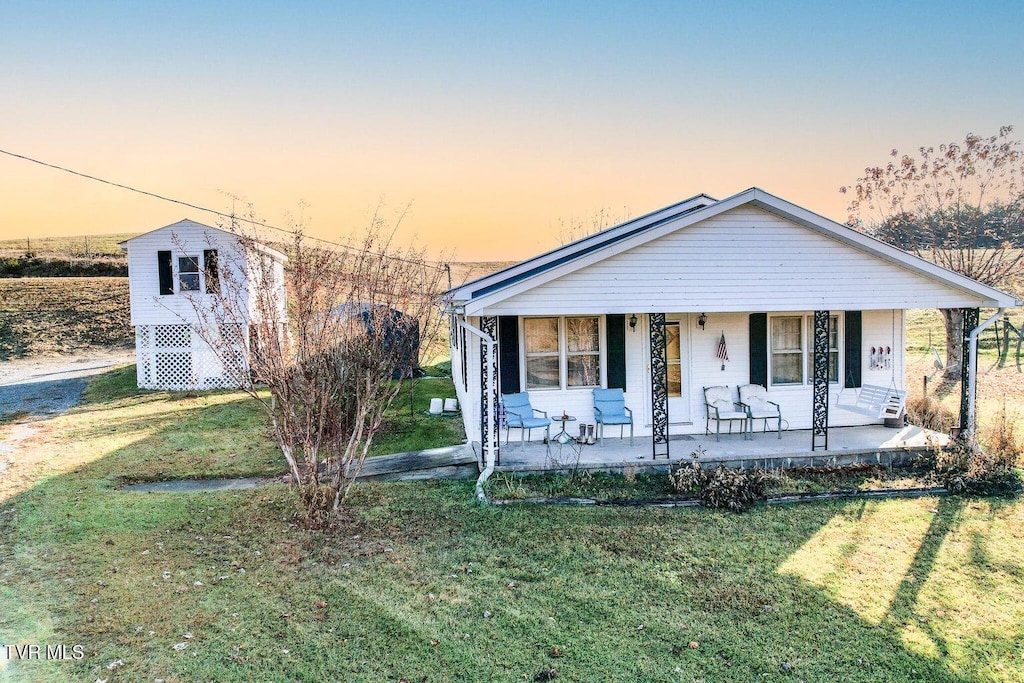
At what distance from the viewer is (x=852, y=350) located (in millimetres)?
11797

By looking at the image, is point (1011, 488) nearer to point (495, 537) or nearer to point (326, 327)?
point (495, 537)

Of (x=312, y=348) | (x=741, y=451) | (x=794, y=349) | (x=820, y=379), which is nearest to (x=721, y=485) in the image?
(x=741, y=451)

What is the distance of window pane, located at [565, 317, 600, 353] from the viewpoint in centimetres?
1123

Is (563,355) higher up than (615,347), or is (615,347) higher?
(615,347)

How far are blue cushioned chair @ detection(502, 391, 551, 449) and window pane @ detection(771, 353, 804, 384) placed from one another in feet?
15.4

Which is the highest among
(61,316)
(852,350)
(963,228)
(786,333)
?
(963,228)

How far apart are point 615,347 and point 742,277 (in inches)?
101

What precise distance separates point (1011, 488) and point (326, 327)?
34.4 ft

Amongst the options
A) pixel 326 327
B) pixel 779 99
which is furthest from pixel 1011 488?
pixel 779 99

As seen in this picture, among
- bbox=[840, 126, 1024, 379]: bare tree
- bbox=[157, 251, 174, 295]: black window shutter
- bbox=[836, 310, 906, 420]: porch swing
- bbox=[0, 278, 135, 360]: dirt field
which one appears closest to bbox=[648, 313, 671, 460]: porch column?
bbox=[836, 310, 906, 420]: porch swing

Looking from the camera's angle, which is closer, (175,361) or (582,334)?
(582,334)

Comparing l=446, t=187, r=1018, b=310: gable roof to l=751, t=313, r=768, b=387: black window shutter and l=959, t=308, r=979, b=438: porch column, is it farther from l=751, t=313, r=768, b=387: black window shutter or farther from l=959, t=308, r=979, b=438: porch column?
l=751, t=313, r=768, b=387: black window shutter

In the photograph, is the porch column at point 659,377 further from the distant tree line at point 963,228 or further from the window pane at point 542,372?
the distant tree line at point 963,228

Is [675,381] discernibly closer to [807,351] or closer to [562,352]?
[562,352]
